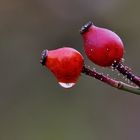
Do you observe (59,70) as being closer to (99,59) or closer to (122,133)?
(99,59)

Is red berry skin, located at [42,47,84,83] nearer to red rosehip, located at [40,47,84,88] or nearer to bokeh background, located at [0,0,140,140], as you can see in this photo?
red rosehip, located at [40,47,84,88]

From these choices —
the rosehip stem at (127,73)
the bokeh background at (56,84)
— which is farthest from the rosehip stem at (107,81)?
the bokeh background at (56,84)

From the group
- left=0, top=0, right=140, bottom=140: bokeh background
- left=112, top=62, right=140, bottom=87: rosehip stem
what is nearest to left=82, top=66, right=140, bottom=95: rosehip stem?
left=112, top=62, right=140, bottom=87: rosehip stem

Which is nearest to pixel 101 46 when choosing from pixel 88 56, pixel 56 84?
pixel 88 56

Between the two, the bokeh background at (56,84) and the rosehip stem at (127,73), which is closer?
the rosehip stem at (127,73)

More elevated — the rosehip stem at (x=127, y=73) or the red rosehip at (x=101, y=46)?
the red rosehip at (x=101, y=46)

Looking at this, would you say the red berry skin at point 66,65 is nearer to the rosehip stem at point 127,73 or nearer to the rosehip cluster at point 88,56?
the rosehip cluster at point 88,56

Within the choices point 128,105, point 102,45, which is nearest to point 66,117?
point 128,105

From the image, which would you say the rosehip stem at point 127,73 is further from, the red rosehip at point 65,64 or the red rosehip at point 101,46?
the red rosehip at point 65,64
